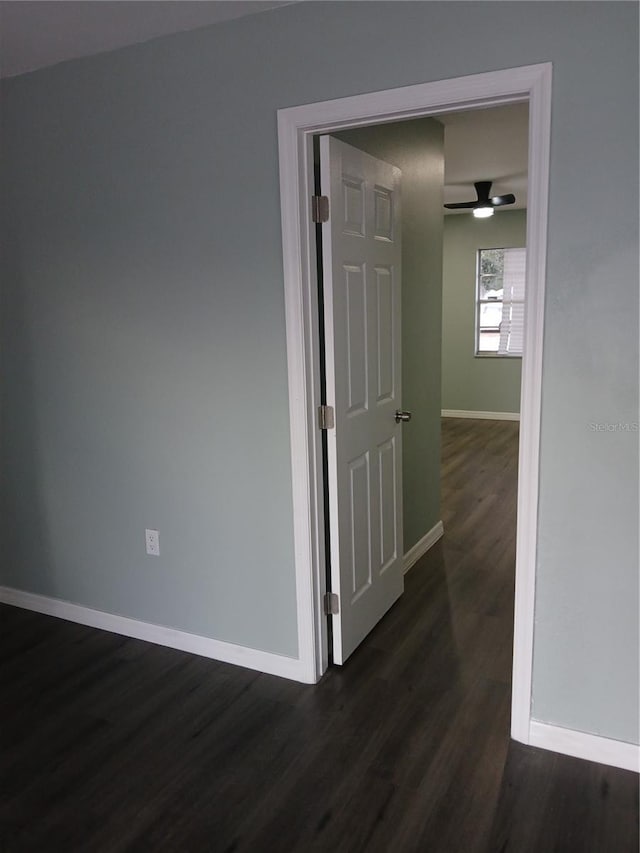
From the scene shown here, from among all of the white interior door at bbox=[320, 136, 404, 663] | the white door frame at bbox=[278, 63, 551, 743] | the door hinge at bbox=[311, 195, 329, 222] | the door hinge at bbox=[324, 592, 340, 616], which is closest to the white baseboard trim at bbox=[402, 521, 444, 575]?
the white interior door at bbox=[320, 136, 404, 663]

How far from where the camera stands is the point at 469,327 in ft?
26.6

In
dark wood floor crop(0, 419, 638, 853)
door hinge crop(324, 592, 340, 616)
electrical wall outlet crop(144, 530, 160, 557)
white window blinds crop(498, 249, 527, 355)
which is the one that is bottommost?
dark wood floor crop(0, 419, 638, 853)

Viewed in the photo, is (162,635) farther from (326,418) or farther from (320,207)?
(320,207)

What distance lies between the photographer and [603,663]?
205 cm

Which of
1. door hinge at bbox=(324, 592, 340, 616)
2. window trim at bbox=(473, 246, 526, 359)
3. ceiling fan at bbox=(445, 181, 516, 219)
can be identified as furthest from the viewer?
window trim at bbox=(473, 246, 526, 359)

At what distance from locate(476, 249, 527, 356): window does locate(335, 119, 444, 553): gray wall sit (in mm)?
4352

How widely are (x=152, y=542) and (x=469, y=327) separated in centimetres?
615

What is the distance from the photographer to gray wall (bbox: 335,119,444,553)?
10.8 feet

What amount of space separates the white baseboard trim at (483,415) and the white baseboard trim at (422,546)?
4223mm

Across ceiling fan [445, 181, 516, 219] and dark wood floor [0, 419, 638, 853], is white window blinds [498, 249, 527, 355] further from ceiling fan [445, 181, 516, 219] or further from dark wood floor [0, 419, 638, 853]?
dark wood floor [0, 419, 638, 853]

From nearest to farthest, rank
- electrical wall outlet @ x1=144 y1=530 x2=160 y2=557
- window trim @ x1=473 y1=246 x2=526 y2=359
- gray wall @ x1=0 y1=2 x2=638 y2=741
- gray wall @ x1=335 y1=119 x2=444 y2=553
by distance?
gray wall @ x1=0 y1=2 x2=638 y2=741, electrical wall outlet @ x1=144 y1=530 x2=160 y2=557, gray wall @ x1=335 y1=119 x2=444 y2=553, window trim @ x1=473 y1=246 x2=526 y2=359

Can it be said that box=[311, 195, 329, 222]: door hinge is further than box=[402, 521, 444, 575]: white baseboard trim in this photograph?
No

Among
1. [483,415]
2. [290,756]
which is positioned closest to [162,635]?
[290,756]

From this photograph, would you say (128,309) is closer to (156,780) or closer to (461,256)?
(156,780)
